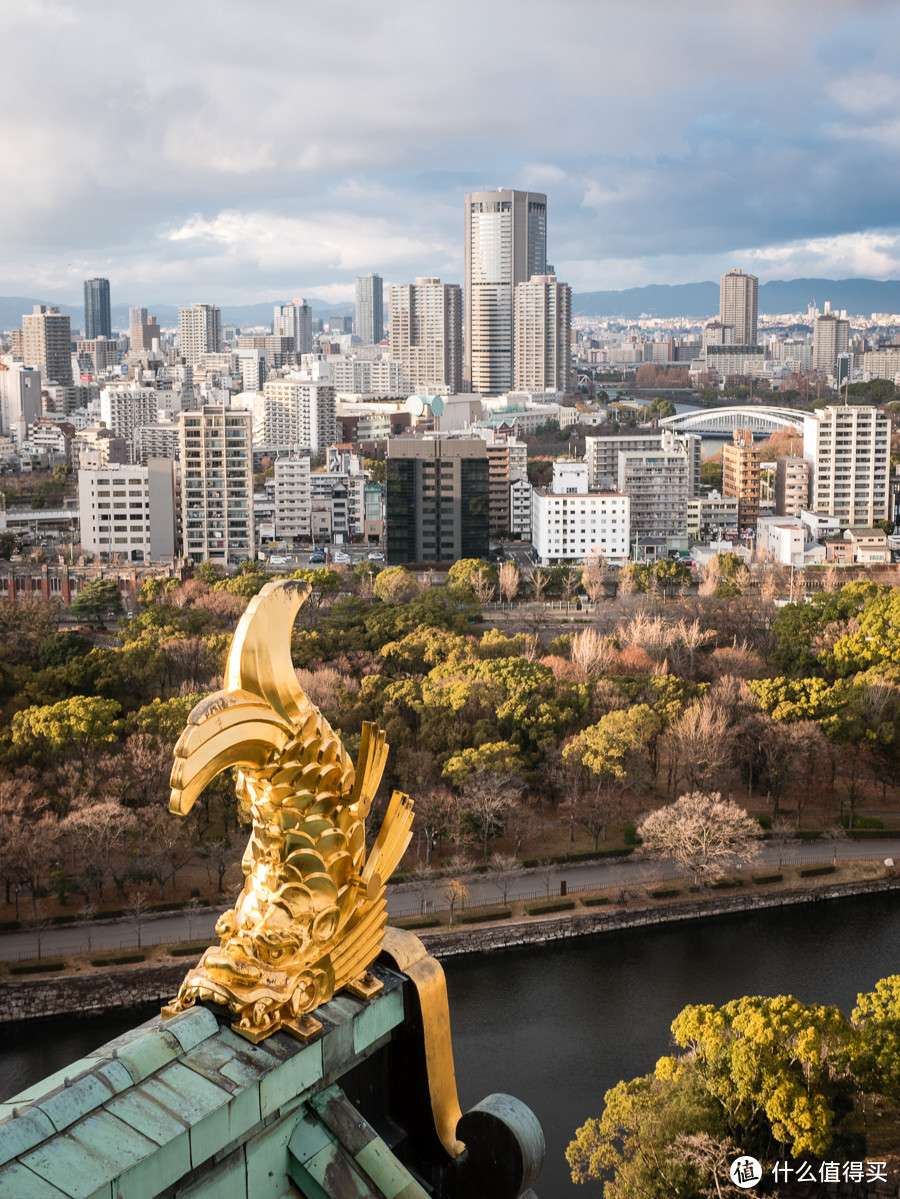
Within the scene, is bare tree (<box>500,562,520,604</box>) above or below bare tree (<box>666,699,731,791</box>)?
above

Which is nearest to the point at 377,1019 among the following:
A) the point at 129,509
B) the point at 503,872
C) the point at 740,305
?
the point at 503,872

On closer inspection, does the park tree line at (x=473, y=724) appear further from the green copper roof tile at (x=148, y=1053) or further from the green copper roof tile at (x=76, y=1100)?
the green copper roof tile at (x=76, y=1100)

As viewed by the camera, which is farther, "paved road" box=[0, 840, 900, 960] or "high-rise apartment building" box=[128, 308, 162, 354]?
"high-rise apartment building" box=[128, 308, 162, 354]

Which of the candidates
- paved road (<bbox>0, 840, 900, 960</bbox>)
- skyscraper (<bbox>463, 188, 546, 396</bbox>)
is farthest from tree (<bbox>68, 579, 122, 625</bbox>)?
skyscraper (<bbox>463, 188, 546, 396</bbox>)

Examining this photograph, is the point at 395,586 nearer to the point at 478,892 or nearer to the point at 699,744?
the point at 699,744

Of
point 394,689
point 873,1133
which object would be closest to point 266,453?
point 394,689

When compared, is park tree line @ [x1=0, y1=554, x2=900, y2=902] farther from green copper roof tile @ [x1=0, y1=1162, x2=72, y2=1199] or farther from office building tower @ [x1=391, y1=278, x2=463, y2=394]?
office building tower @ [x1=391, y1=278, x2=463, y2=394]
